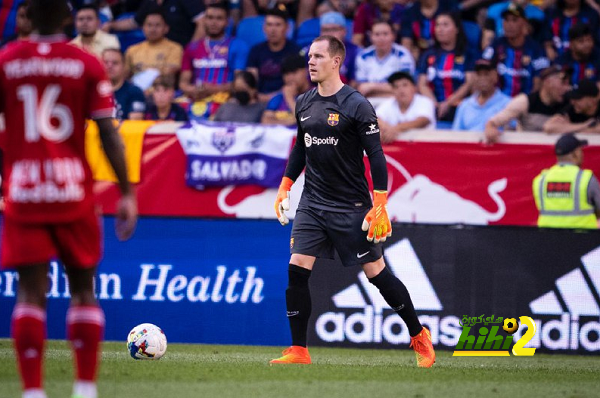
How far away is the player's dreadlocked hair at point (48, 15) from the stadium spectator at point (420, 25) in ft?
36.6

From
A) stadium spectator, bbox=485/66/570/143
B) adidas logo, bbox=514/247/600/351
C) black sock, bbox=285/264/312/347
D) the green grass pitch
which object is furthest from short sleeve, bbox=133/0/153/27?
black sock, bbox=285/264/312/347

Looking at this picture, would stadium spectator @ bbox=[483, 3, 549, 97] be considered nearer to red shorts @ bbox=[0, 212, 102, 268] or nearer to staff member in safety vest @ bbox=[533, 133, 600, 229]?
staff member in safety vest @ bbox=[533, 133, 600, 229]

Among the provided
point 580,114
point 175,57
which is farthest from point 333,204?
point 175,57

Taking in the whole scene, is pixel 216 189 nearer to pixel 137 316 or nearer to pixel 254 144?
pixel 254 144

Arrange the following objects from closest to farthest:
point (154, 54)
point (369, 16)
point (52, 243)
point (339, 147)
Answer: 1. point (52, 243)
2. point (339, 147)
3. point (154, 54)
4. point (369, 16)

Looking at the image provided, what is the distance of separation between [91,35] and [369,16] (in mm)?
4319

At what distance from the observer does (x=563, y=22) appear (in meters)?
16.3

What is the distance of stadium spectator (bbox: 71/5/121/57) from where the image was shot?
15977 millimetres

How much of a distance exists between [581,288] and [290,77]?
17.2 ft

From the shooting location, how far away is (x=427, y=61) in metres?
15.7

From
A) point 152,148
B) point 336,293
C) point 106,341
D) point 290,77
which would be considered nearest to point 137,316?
point 106,341

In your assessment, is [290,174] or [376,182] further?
[290,174]

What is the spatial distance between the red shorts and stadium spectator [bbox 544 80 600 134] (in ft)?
31.5

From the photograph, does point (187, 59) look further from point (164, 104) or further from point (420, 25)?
point (420, 25)
